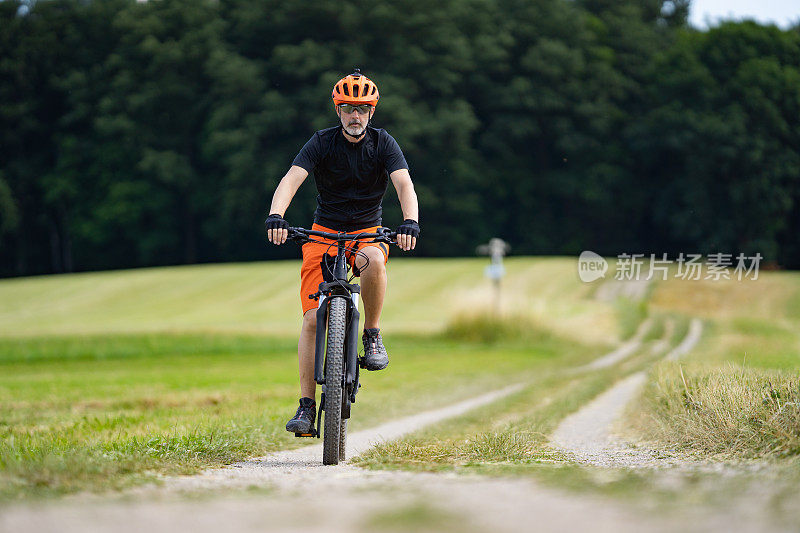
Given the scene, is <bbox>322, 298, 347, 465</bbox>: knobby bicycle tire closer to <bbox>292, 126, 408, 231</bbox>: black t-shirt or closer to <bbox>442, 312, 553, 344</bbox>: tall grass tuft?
<bbox>292, 126, 408, 231</bbox>: black t-shirt

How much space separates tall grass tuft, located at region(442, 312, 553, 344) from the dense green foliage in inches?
865

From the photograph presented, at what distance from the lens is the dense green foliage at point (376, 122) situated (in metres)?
49.5

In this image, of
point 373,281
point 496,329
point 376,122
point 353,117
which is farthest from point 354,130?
point 376,122

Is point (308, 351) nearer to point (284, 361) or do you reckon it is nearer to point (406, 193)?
point (406, 193)

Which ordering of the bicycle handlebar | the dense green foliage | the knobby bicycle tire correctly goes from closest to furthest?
the knobby bicycle tire
the bicycle handlebar
the dense green foliage

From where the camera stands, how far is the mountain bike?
19.1 feet

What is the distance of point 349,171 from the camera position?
6.11 metres

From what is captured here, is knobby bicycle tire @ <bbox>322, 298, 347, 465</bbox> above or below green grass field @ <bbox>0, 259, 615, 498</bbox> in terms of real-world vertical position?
above

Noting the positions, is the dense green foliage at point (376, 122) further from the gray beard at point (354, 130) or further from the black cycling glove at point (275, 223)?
the black cycling glove at point (275, 223)

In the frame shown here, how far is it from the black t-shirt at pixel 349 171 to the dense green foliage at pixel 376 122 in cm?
4127

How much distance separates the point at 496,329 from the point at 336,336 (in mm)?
20185

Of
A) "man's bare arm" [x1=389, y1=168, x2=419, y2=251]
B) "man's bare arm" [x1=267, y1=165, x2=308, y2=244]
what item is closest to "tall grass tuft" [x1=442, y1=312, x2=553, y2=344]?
Result: "man's bare arm" [x1=389, y1=168, x2=419, y2=251]

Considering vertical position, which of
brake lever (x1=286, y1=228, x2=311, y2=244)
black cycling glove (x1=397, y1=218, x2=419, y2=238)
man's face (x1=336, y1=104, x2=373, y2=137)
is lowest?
brake lever (x1=286, y1=228, x2=311, y2=244)

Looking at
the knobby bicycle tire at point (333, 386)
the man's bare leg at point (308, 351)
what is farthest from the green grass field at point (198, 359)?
the knobby bicycle tire at point (333, 386)
